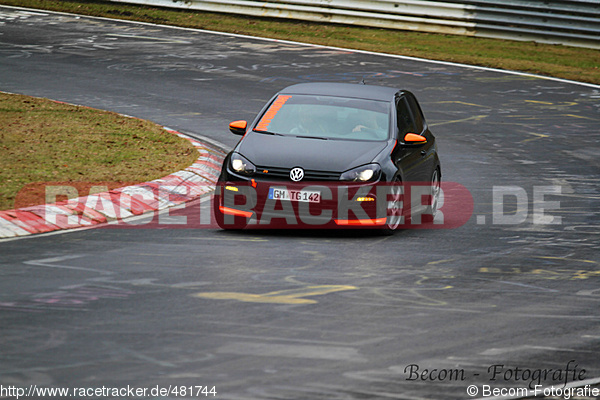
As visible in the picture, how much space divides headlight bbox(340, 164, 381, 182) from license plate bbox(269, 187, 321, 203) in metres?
0.33

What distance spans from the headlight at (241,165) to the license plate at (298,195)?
404mm

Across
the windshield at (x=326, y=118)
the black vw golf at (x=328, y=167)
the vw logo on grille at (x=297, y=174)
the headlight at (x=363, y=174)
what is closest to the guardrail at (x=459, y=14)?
the black vw golf at (x=328, y=167)

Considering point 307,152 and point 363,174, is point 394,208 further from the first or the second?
point 307,152

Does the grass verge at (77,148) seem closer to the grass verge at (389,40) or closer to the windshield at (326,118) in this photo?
the windshield at (326,118)

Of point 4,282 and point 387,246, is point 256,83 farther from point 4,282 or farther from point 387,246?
point 4,282

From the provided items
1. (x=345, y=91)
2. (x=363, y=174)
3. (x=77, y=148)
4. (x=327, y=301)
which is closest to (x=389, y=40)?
(x=77, y=148)

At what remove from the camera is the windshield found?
433 inches

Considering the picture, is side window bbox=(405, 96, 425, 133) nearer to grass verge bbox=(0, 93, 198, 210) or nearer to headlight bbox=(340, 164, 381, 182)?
headlight bbox=(340, 164, 381, 182)

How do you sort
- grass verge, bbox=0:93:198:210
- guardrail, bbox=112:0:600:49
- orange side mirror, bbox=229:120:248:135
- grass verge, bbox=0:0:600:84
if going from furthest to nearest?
guardrail, bbox=112:0:600:49 → grass verge, bbox=0:0:600:84 → grass verge, bbox=0:93:198:210 → orange side mirror, bbox=229:120:248:135

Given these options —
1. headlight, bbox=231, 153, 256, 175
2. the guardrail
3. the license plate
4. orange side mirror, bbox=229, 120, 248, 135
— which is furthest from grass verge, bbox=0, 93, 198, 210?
the guardrail

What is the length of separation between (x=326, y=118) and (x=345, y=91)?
2.42 ft

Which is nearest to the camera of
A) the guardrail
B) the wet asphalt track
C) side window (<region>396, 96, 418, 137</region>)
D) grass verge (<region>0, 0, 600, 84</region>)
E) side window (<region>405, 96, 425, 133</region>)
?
the wet asphalt track

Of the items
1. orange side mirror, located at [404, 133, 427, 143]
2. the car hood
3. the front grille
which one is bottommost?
the front grille

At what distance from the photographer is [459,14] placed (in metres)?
28.4
